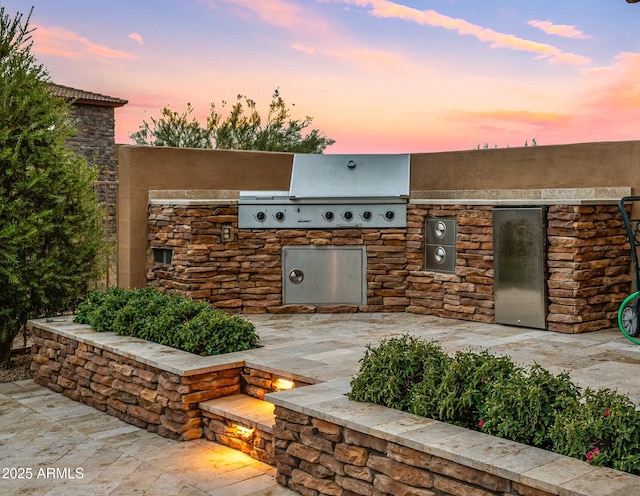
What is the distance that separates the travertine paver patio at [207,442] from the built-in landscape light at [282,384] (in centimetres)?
9

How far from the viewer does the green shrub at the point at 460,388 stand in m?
3.84

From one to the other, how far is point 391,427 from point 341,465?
42 centimetres

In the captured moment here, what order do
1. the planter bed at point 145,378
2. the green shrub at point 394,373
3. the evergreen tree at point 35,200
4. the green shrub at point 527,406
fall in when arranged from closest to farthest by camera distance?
the green shrub at point 527,406
the green shrub at point 394,373
the planter bed at point 145,378
the evergreen tree at point 35,200

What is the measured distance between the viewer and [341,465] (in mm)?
3949

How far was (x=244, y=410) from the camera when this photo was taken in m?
5.04

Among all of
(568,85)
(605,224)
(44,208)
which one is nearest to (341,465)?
(605,224)

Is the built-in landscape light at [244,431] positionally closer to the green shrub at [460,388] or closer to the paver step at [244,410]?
the paver step at [244,410]

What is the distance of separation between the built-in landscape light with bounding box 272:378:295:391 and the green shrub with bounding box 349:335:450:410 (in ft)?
2.68

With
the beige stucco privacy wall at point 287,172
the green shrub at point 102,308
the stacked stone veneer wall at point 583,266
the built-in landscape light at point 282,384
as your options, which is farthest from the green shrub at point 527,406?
the beige stucco privacy wall at point 287,172

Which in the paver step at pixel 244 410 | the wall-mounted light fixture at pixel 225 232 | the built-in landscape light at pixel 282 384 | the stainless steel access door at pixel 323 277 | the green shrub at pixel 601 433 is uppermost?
the wall-mounted light fixture at pixel 225 232

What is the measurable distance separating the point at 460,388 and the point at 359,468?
2.30 feet

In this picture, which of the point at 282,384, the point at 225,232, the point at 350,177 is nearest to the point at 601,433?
the point at 282,384

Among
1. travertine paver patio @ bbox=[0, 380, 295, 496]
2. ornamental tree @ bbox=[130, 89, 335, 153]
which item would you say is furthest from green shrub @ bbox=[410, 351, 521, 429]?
ornamental tree @ bbox=[130, 89, 335, 153]

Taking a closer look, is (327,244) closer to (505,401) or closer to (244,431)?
A: (244,431)
